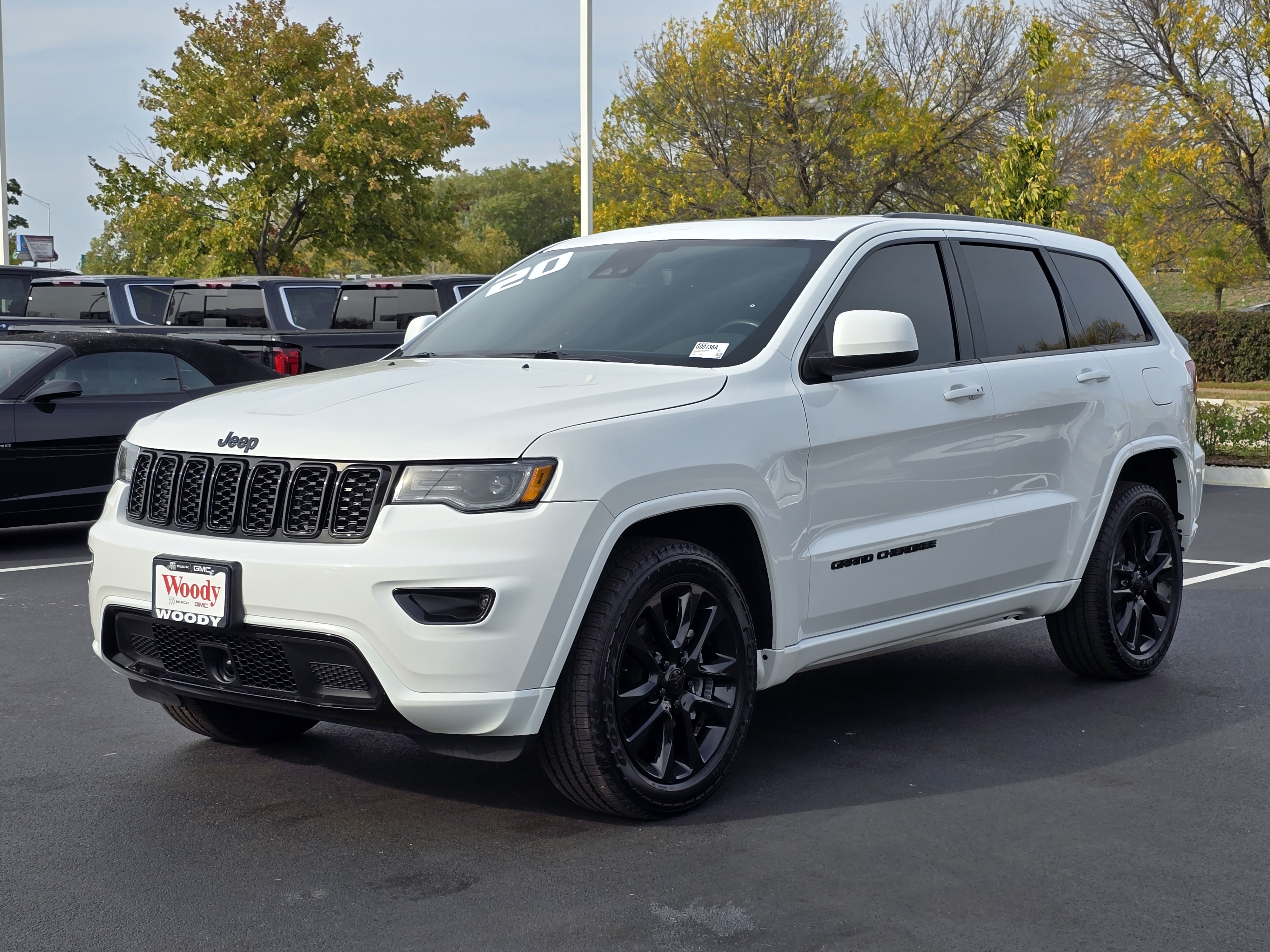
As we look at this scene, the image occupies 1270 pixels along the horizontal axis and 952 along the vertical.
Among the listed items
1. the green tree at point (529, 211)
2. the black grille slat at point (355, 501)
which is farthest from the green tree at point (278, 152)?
the green tree at point (529, 211)

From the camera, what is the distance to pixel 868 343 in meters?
4.93

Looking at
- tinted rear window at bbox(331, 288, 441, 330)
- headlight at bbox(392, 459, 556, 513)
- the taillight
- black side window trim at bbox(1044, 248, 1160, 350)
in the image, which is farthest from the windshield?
tinted rear window at bbox(331, 288, 441, 330)

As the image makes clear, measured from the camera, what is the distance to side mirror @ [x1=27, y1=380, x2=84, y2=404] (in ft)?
34.5

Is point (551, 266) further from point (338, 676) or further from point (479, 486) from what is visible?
point (338, 676)

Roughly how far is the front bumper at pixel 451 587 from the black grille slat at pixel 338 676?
90 millimetres

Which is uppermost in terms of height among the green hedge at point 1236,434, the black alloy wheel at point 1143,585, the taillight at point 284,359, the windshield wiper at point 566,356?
the windshield wiper at point 566,356

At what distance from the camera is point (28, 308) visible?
1914 centimetres

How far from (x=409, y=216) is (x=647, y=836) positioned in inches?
1144

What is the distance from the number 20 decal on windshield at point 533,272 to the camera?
6.08m

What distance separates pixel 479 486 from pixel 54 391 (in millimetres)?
7417

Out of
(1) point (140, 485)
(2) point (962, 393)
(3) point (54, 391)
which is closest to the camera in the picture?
(1) point (140, 485)

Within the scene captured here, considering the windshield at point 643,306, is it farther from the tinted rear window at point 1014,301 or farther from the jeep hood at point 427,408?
the tinted rear window at point 1014,301

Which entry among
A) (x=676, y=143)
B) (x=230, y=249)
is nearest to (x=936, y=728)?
(x=230, y=249)

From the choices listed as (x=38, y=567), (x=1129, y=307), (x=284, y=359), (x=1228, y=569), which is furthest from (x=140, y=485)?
(x=284, y=359)
